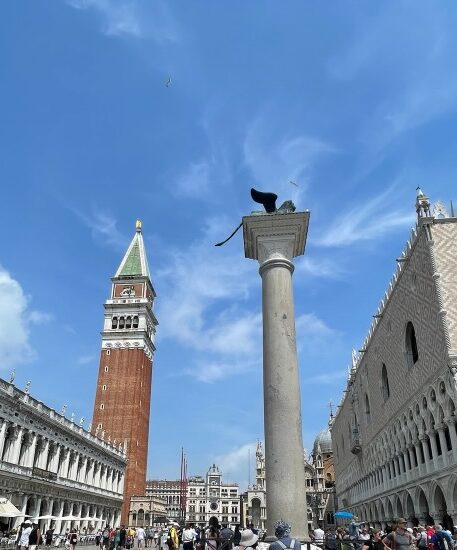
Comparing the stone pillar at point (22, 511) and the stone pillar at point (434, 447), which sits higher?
the stone pillar at point (434, 447)

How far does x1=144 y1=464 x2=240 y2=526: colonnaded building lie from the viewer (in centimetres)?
14075

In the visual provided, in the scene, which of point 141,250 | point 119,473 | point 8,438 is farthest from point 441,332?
point 141,250

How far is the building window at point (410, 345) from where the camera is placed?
32.5 meters

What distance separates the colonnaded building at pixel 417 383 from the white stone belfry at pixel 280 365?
15.7 m

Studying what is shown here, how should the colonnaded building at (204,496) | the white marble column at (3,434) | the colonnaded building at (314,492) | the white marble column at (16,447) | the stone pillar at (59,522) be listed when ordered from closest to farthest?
the white marble column at (3,434) → the white marble column at (16,447) → the stone pillar at (59,522) → the colonnaded building at (314,492) → the colonnaded building at (204,496)

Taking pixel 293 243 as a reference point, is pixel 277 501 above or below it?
below

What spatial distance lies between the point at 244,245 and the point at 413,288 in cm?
2016

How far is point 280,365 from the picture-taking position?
38.4 ft

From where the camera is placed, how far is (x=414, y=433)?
31562 millimetres

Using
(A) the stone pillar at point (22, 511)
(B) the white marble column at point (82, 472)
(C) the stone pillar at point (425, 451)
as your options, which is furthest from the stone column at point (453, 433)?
(B) the white marble column at point (82, 472)

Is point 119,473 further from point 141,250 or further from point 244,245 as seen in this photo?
point 244,245

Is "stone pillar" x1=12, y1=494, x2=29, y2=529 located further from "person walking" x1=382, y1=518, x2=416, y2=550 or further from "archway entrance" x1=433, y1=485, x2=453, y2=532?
"person walking" x1=382, y1=518, x2=416, y2=550

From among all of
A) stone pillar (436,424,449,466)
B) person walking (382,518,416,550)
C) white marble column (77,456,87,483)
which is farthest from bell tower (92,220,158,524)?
person walking (382,518,416,550)

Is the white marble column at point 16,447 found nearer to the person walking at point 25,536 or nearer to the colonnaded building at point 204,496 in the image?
the person walking at point 25,536
